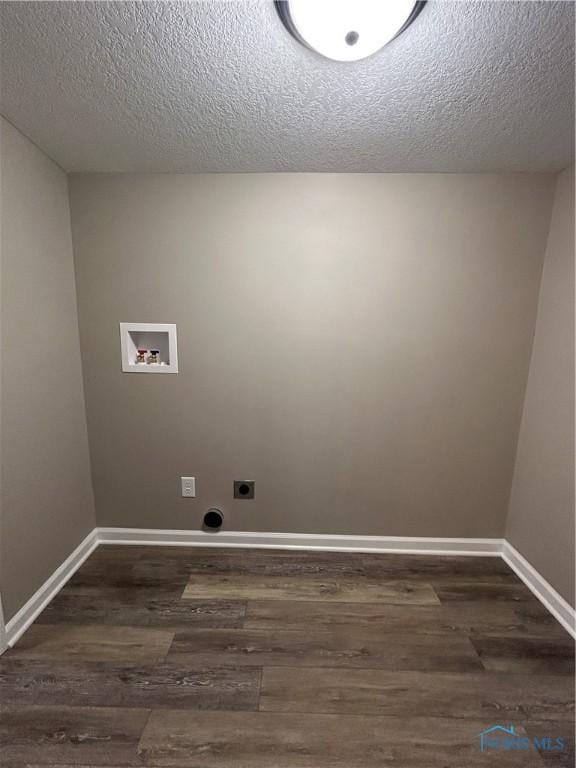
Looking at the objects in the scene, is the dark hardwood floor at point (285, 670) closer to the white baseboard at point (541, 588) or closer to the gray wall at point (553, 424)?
the white baseboard at point (541, 588)

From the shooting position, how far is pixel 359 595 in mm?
1771

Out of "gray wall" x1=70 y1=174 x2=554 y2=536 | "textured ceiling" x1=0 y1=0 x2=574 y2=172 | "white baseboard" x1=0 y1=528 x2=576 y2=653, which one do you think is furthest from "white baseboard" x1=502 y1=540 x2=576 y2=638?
"textured ceiling" x1=0 y1=0 x2=574 y2=172

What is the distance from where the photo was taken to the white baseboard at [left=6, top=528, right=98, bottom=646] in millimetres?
1492

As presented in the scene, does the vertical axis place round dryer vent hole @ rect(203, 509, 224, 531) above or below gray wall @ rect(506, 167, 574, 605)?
below

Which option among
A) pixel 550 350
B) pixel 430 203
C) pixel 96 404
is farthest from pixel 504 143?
pixel 96 404

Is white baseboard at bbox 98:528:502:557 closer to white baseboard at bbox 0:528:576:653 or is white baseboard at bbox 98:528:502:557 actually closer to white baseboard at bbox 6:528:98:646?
white baseboard at bbox 0:528:576:653

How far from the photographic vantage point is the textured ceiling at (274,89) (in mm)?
920

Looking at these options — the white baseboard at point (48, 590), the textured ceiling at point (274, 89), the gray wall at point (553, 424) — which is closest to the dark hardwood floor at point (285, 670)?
the white baseboard at point (48, 590)

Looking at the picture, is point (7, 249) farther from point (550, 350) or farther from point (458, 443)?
point (550, 350)

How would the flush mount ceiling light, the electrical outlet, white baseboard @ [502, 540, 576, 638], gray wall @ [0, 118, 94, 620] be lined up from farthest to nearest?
the electrical outlet, white baseboard @ [502, 540, 576, 638], gray wall @ [0, 118, 94, 620], the flush mount ceiling light

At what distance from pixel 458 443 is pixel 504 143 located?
1436mm

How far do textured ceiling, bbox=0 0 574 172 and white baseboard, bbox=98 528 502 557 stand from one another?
1.99 m

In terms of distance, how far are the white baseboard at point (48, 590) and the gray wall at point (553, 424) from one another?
2.44 meters

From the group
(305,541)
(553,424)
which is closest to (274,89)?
(553,424)
